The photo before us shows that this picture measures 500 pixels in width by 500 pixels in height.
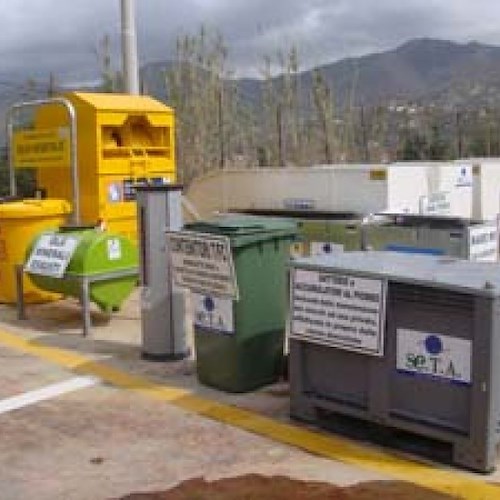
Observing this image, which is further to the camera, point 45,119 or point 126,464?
point 45,119

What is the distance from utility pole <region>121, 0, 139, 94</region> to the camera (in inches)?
411

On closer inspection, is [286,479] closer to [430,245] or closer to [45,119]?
[430,245]

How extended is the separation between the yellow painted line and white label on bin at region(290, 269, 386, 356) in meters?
0.54

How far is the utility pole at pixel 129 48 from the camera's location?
34.2 ft

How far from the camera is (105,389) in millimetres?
6082

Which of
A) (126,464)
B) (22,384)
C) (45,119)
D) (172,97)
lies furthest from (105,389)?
(172,97)

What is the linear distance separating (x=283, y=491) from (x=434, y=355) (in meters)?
1.02

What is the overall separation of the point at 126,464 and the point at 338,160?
40.7 feet

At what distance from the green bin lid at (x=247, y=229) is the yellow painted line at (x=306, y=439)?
3.48ft

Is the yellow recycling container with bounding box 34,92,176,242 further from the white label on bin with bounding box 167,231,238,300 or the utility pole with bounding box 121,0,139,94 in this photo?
the white label on bin with bounding box 167,231,238,300

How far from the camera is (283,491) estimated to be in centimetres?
421

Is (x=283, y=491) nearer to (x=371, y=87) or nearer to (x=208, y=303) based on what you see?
(x=208, y=303)

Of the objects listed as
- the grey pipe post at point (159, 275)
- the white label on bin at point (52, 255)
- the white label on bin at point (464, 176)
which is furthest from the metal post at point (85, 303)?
the white label on bin at point (464, 176)

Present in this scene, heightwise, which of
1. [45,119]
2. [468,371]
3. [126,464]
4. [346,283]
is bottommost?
[126,464]
